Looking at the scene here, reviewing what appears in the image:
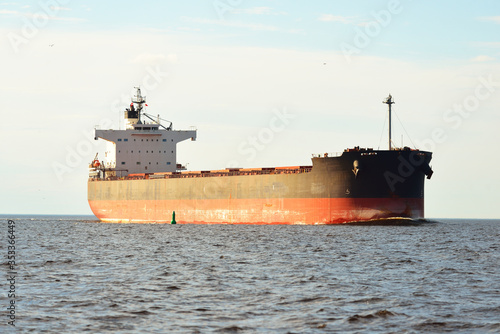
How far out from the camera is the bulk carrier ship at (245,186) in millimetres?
33344

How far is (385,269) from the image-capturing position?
54.6 feet

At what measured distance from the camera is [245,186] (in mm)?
38688

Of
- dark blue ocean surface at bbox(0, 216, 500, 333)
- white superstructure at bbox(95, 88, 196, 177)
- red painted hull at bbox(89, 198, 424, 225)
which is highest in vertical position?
white superstructure at bbox(95, 88, 196, 177)

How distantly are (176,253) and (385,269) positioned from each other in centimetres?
746

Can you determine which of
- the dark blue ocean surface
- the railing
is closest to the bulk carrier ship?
the railing

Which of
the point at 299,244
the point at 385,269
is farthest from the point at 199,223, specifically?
the point at 385,269

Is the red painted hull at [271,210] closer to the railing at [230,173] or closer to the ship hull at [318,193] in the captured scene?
the ship hull at [318,193]

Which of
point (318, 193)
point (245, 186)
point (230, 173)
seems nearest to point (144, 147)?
point (230, 173)

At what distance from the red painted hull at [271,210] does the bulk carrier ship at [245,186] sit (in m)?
0.05

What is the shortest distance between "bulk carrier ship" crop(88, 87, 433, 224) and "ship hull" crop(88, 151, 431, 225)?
5cm

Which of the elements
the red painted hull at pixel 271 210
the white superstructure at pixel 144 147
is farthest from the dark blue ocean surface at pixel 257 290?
the white superstructure at pixel 144 147

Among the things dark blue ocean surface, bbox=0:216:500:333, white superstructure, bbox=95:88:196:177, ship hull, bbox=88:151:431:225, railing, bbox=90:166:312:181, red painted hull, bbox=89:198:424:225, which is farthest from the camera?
white superstructure, bbox=95:88:196:177

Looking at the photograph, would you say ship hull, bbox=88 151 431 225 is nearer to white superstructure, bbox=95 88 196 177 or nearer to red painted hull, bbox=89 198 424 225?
red painted hull, bbox=89 198 424 225

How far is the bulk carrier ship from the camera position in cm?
3334
